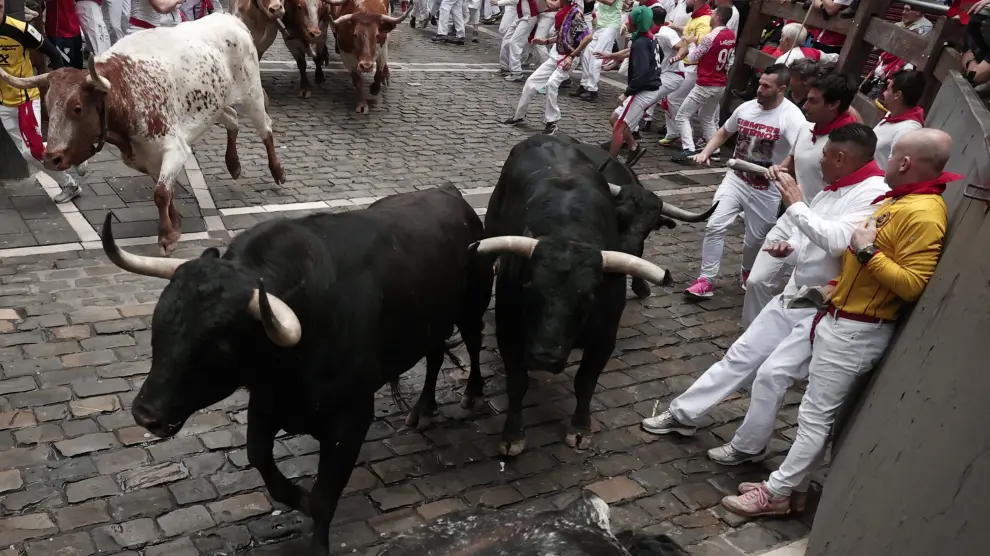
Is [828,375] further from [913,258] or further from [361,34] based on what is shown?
[361,34]

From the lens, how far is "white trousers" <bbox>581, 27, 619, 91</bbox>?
548 inches

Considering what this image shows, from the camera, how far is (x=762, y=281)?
5852 millimetres

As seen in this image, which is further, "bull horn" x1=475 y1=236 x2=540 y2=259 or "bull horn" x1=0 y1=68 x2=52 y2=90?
"bull horn" x1=0 y1=68 x2=52 y2=90

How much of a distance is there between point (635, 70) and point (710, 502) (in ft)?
23.8

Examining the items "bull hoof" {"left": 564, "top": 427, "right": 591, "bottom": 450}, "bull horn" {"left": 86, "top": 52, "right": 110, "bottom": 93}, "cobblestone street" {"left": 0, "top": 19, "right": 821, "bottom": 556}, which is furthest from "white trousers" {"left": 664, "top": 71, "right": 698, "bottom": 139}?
"bull horn" {"left": 86, "top": 52, "right": 110, "bottom": 93}

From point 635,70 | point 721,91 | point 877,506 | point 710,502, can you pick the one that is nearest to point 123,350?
point 710,502

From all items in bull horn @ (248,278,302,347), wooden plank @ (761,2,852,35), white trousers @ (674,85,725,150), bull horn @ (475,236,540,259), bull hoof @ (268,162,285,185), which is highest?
wooden plank @ (761,2,852,35)

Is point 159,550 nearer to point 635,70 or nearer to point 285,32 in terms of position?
point 635,70

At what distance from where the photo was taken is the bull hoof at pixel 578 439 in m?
5.04

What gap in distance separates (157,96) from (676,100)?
8086 millimetres

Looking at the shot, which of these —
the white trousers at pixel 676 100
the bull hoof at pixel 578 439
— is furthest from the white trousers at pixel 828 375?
the white trousers at pixel 676 100

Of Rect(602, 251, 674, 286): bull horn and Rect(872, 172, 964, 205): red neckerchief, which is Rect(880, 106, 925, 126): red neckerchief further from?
Rect(602, 251, 674, 286): bull horn

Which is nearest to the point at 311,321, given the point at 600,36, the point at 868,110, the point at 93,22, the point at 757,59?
the point at 868,110

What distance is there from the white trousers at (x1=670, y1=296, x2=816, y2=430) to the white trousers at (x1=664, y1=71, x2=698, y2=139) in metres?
7.89
